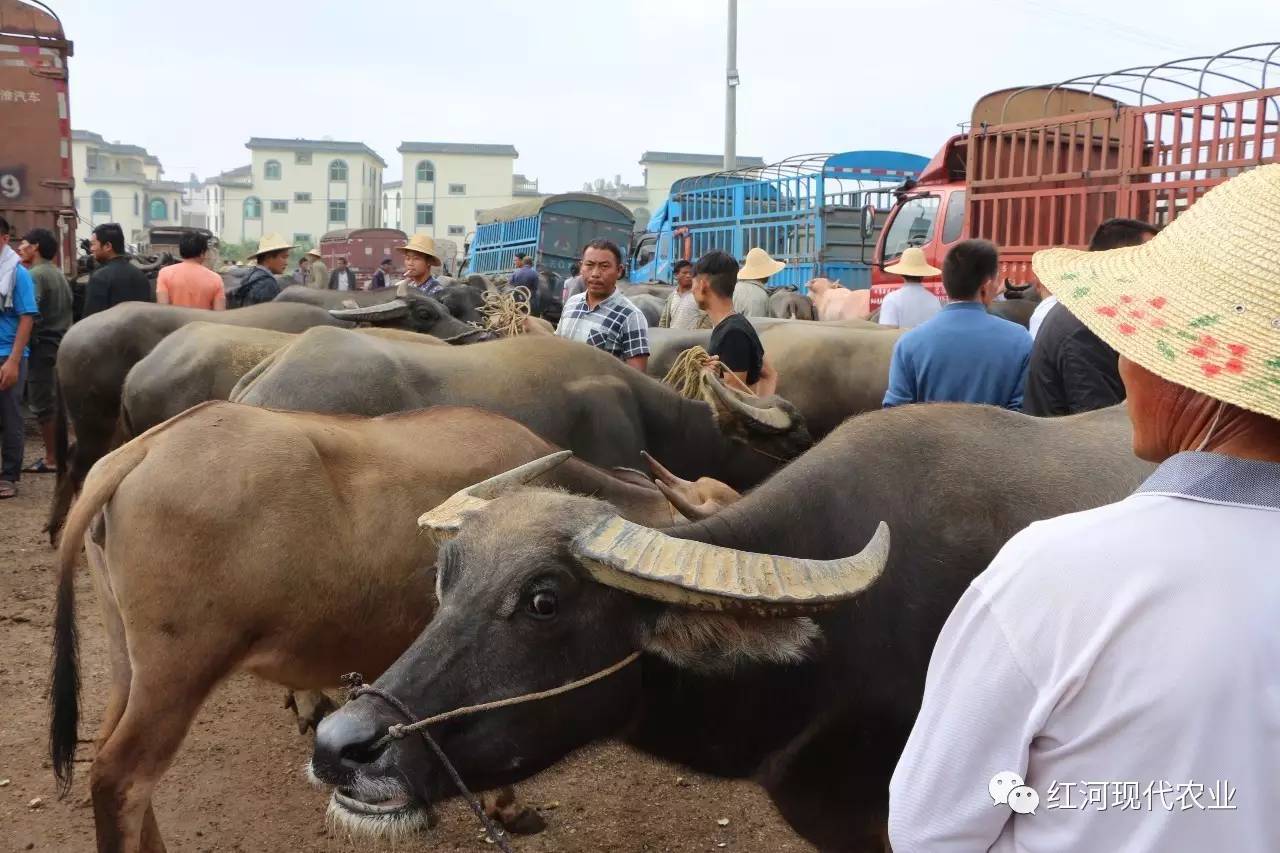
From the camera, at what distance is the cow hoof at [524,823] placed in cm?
424

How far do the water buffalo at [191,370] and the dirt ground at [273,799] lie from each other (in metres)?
1.79

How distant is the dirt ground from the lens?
13.6ft

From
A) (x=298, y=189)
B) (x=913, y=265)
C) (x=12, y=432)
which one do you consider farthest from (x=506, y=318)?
(x=298, y=189)

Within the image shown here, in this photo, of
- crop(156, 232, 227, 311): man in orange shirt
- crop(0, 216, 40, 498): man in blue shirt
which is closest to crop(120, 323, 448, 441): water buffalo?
crop(0, 216, 40, 498): man in blue shirt

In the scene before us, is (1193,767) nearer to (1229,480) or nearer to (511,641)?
(1229,480)

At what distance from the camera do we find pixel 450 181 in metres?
80.3

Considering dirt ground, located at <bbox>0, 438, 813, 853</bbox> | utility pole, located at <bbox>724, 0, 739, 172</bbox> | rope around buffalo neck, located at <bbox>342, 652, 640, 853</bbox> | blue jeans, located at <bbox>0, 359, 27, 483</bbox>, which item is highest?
utility pole, located at <bbox>724, 0, 739, 172</bbox>

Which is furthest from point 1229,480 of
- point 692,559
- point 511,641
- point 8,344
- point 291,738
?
point 8,344

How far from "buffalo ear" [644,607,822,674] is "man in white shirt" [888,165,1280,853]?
1.06 m

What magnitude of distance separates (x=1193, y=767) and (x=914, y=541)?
5.34 feet

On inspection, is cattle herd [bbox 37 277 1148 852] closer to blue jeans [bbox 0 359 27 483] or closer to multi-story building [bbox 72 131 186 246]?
blue jeans [bbox 0 359 27 483]

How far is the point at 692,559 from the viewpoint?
94.9 inches

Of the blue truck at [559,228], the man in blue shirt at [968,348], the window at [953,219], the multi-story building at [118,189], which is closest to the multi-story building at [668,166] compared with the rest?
the multi-story building at [118,189]

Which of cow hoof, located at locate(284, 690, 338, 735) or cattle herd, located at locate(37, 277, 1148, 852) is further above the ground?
cattle herd, located at locate(37, 277, 1148, 852)
